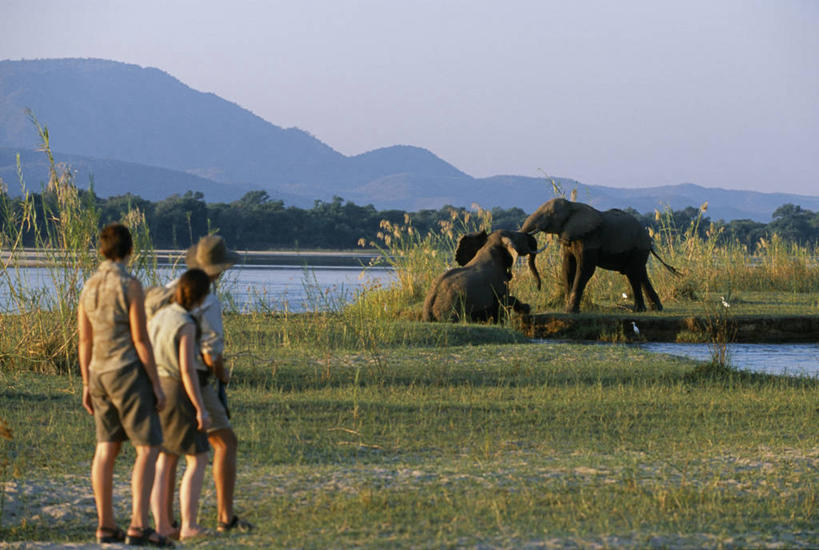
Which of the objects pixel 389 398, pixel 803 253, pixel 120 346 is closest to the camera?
pixel 120 346

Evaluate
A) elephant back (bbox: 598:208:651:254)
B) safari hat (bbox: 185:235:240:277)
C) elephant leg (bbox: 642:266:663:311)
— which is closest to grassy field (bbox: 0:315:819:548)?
safari hat (bbox: 185:235:240:277)

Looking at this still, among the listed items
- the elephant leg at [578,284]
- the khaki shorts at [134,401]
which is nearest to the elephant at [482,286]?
the elephant leg at [578,284]

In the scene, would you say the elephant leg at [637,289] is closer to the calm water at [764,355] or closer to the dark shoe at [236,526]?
the calm water at [764,355]

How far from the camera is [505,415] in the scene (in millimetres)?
9242

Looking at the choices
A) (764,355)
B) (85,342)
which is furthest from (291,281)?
(85,342)

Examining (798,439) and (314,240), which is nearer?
(798,439)

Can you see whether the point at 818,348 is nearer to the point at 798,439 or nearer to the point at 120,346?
the point at 798,439

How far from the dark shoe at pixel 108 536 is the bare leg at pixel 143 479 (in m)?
0.13

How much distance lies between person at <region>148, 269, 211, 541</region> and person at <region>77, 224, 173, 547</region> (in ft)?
0.24

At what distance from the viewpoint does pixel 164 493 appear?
18.3 ft

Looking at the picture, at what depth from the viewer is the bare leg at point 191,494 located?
556cm

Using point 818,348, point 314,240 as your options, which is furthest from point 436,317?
point 314,240

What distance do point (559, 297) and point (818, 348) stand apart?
4.66 metres

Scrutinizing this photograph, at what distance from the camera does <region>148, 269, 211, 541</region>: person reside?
555 cm
